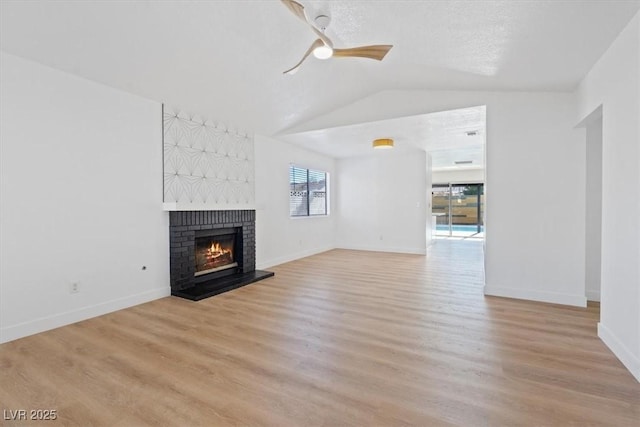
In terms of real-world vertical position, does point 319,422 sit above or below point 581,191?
below

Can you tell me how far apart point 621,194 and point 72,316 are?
4924 mm

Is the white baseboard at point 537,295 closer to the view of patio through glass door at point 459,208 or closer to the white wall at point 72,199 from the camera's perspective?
the white wall at point 72,199

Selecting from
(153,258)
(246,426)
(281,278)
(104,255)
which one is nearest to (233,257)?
(281,278)

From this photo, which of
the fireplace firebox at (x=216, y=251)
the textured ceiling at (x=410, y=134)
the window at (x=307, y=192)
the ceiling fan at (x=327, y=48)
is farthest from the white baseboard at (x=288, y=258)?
the ceiling fan at (x=327, y=48)

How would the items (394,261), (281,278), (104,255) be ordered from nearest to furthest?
1. (104,255)
2. (281,278)
3. (394,261)

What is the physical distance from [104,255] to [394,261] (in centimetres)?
490

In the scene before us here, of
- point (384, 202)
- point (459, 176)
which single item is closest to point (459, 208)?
point (459, 176)

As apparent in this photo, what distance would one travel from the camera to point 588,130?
11.2 feet

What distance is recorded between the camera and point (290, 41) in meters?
3.15

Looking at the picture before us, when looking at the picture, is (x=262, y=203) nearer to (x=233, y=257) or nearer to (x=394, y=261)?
(x=233, y=257)

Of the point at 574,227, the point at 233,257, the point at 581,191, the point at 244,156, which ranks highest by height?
the point at 244,156

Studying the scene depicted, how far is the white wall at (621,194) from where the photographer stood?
2047 mm

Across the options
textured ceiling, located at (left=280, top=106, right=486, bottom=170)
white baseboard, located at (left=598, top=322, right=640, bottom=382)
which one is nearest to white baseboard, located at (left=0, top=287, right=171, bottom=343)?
textured ceiling, located at (left=280, top=106, right=486, bottom=170)

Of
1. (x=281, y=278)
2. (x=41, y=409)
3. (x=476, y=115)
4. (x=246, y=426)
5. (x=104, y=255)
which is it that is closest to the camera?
(x=246, y=426)
